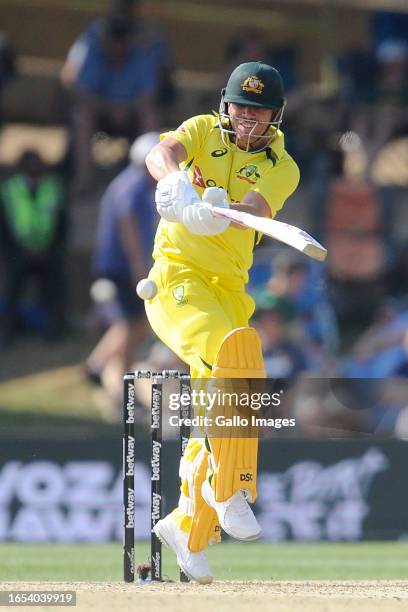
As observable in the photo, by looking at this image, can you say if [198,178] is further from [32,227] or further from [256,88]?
[32,227]

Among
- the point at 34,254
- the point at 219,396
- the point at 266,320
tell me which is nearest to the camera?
the point at 219,396

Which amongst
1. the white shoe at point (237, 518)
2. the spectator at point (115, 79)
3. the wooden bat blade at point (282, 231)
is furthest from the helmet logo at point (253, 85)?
the spectator at point (115, 79)

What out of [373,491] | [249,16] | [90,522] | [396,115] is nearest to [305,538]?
[373,491]

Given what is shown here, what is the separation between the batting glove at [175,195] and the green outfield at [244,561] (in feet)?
6.95

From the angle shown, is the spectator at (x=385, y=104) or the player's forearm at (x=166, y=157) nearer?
the player's forearm at (x=166, y=157)

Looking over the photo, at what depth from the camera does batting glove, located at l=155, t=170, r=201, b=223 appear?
6.09 meters

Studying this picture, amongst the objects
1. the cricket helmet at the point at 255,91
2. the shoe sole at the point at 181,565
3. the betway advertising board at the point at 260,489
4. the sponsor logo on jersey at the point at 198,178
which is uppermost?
the cricket helmet at the point at 255,91

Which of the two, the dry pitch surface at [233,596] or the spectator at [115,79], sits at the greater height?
the spectator at [115,79]

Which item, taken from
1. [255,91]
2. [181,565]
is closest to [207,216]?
[255,91]

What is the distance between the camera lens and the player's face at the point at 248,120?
6.45m

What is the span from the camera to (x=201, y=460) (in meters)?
6.57

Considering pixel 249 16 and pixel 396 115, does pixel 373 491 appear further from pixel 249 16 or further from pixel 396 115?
pixel 249 16

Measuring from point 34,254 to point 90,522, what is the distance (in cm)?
321

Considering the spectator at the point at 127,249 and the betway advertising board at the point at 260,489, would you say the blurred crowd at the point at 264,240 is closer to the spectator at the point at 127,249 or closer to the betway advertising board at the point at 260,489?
the spectator at the point at 127,249
